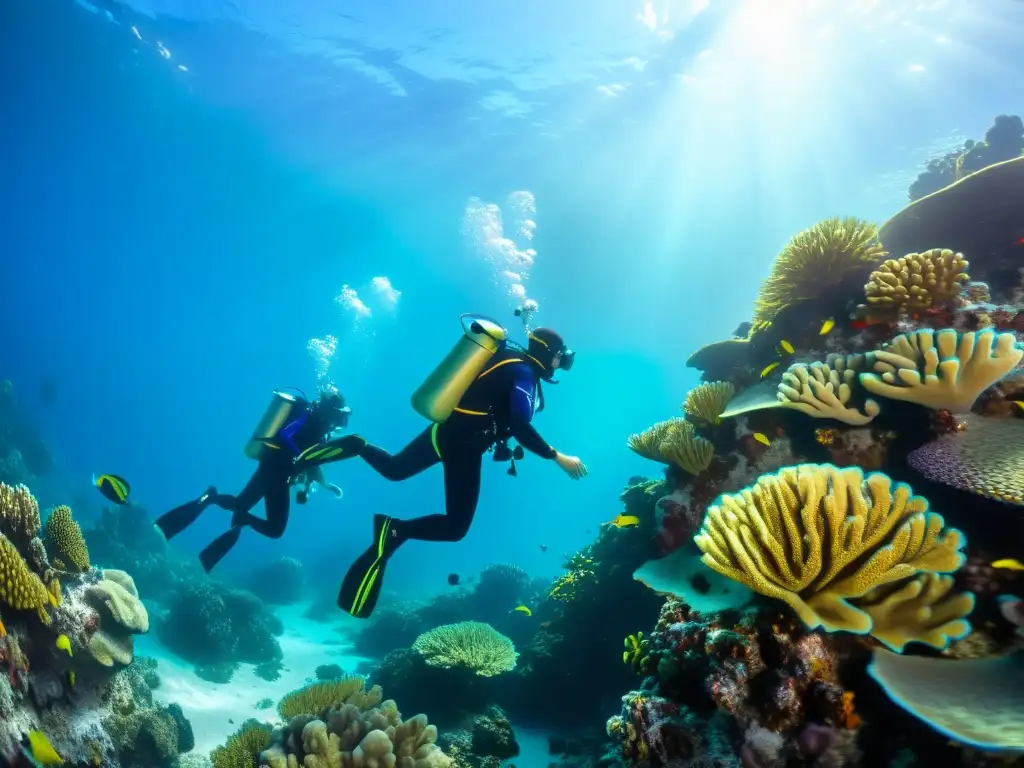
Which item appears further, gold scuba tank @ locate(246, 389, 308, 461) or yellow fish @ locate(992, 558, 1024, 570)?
gold scuba tank @ locate(246, 389, 308, 461)

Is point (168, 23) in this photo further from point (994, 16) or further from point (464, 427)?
→ point (994, 16)

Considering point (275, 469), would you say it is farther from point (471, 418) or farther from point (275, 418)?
point (471, 418)

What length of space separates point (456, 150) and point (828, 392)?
34.7 metres

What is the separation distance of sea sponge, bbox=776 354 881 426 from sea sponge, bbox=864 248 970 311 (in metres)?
1.06

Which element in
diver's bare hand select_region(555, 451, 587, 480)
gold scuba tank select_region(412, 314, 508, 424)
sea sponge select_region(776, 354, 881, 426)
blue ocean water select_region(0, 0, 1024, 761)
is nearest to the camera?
sea sponge select_region(776, 354, 881, 426)

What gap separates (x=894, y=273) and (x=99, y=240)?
7930 cm

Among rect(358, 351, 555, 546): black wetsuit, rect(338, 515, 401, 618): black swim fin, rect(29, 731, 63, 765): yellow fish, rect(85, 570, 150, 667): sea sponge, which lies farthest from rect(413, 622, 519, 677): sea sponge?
rect(29, 731, 63, 765): yellow fish

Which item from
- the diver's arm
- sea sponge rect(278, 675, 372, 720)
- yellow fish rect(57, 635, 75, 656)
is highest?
the diver's arm

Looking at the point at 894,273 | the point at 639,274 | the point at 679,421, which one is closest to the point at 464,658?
the point at 679,421

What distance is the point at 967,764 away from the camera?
2.10 metres

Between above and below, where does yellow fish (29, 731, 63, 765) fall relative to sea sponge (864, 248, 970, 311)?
below

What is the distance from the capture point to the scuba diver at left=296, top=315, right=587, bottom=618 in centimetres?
534

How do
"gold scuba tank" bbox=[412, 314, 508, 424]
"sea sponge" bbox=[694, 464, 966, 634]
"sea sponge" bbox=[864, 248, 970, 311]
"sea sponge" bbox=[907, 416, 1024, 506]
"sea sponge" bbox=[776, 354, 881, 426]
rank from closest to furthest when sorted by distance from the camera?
1. "sea sponge" bbox=[694, 464, 966, 634]
2. "sea sponge" bbox=[907, 416, 1024, 506]
3. "sea sponge" bbox=[776, 354, 881, 426]
4. "sea sponge" bbox=[864, 248, 970, 311]
5. "gold scuba tank" bbox=[412, 314, 508, 424]

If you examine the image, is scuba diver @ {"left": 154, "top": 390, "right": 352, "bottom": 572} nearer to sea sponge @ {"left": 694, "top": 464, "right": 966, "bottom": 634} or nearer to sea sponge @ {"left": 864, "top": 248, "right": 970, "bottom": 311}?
sea sponge @ {"left": 694, "top": 464, "right": 966, "bottom": 634}
